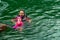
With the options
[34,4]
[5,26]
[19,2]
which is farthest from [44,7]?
[5,26]

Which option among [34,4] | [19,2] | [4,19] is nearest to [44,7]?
[34,4]

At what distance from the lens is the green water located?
19000 millimetres

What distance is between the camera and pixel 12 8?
24875 mm

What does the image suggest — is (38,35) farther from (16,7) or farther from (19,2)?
(19,2)

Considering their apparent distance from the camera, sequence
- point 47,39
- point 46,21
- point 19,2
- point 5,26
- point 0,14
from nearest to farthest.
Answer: point 47,39, point 5,26, point 46,21, point 0,14, point 19,2

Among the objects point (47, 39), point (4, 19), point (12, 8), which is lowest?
point (47, 39)

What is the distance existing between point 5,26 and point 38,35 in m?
2.67

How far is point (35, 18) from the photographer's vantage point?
22109mm

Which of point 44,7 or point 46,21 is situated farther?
point 44,7

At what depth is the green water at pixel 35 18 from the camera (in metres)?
19.0

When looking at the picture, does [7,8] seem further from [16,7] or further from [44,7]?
[44,7]

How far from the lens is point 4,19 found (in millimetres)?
22000

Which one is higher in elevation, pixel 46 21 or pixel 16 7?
pixel 16 7

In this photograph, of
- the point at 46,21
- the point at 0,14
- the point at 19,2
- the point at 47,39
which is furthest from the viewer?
the point at 19,2
